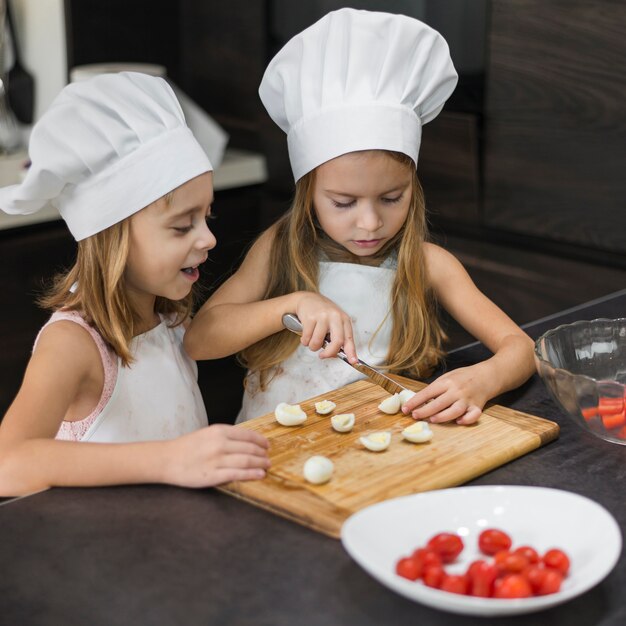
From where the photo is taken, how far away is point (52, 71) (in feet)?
8.83

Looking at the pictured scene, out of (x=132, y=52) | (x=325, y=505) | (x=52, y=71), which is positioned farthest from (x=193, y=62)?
(x=325, y=505)

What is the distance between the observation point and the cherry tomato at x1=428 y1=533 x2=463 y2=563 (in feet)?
2.94

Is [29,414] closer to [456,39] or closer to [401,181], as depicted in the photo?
[401,181]

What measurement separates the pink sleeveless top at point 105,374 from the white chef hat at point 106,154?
114mm

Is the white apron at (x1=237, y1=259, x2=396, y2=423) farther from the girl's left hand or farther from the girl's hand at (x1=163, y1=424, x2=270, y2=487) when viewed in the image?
the girl's hand at (x1=163, y1=424, x2=270, y2=487)

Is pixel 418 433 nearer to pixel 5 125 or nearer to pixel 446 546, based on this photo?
pixel 446 546

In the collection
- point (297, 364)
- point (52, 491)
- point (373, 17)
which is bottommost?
point (297, 364)

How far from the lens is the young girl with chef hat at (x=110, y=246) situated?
4.05ft

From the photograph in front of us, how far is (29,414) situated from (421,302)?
0.70 meters

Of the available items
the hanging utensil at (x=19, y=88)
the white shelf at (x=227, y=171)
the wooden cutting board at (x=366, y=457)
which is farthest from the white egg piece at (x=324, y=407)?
the hanging utensil at (x=19, y=88)

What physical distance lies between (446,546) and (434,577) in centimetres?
6

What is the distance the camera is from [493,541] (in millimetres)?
908

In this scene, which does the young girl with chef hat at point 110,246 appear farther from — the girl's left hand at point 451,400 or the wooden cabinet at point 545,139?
the wooden cabinet at point 545,139

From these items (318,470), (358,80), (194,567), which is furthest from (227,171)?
(194,567)
